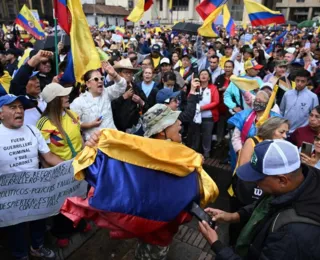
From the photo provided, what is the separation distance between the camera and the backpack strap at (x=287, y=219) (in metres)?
1.54

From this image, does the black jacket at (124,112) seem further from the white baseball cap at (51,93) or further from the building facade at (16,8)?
the building facade at (16,8)

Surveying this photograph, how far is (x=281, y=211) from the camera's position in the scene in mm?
1667

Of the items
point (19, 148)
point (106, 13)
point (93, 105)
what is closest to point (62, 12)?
point (93, 105)

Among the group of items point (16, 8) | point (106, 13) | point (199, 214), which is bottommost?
point (199, 214)

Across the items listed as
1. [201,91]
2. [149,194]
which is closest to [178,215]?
[149,194]

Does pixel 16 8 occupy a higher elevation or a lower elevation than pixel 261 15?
higher

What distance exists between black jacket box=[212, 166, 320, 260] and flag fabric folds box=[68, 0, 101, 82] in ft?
10.1

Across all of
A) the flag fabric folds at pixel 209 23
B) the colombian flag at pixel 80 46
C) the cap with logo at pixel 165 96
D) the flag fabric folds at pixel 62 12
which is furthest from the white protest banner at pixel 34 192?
the flag fabric folds at pixel 209 23

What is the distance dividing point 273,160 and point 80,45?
3256 mm

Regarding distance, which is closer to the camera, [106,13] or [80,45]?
[80,45]

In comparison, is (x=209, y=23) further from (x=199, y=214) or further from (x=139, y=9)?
(x=199, y=214)

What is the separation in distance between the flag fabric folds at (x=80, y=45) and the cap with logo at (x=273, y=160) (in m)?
2.81

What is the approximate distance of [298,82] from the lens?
202 inches

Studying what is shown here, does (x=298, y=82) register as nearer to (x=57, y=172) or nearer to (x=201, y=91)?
(x=201, y=91)
